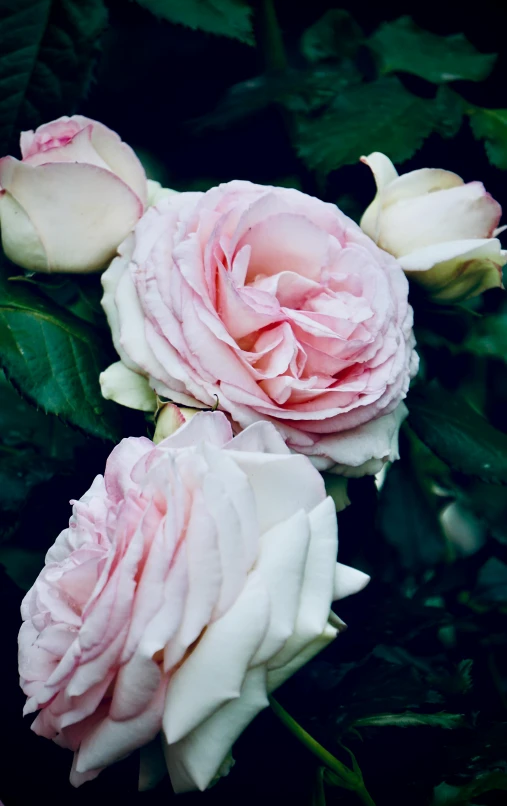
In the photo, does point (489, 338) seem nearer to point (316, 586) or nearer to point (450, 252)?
point (450, 252)

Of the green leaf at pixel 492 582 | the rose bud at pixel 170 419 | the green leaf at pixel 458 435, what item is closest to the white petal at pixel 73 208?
the rose bud at pixel 170 419

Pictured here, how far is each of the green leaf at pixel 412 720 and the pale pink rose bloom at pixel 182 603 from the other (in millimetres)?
107

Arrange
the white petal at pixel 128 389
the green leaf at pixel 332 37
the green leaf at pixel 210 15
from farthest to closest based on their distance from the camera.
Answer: the green leaf at pixel 332 37, the green leaf at pixel 210 15, the white petal at pixel 128 389

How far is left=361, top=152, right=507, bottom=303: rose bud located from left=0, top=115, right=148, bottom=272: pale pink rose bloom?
0.14 meters

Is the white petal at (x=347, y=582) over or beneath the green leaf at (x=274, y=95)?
beneath

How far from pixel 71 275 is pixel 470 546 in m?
0.34

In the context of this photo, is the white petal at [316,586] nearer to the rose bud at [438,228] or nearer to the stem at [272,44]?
the rose bud at [438,228]

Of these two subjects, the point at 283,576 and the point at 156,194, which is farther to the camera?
the point at 156,194

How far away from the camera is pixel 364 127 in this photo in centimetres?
50

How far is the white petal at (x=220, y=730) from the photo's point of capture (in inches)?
10.6

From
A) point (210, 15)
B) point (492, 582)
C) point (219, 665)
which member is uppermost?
point (210, 15)

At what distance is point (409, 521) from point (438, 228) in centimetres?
20

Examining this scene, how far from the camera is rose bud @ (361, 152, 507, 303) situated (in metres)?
0.41

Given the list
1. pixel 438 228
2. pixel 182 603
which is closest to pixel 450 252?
pixel 438 228
